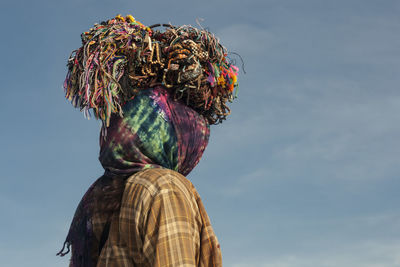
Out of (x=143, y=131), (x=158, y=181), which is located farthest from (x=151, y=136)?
(x=158, y=181)

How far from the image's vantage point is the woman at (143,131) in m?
3.75

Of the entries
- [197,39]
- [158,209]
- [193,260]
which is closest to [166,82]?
[197,39]

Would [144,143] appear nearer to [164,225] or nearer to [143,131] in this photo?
[143,131]

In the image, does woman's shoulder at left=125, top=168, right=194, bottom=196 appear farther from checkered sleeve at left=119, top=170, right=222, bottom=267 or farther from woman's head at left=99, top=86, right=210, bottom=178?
woman's head at left=99, top=86, right=210, bottom=178

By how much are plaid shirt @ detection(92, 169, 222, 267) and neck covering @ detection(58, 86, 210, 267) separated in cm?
17

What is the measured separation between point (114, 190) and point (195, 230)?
656mm

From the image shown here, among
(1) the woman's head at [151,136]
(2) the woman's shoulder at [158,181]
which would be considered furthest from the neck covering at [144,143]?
(2) the woman's shoulder at [158,181]

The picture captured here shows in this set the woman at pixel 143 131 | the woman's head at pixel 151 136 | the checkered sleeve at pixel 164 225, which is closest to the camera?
the checkered sleeve at pixel 164 225

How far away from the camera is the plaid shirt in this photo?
3605mm

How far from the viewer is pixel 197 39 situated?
4.40 meters

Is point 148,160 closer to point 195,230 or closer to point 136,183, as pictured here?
point 136,183

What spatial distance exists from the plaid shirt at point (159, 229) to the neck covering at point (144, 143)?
0.55ft

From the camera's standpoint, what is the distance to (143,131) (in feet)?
13.2

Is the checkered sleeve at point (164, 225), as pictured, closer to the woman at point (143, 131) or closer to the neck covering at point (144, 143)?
the woman at point (143, 131)
